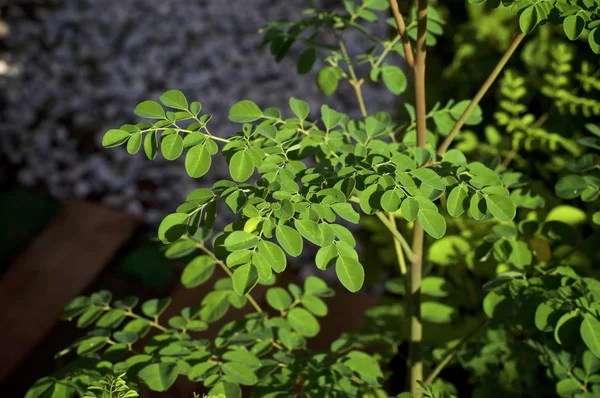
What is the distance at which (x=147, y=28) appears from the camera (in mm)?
4434

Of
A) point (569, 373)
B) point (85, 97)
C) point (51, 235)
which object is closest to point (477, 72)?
point (569, 373)

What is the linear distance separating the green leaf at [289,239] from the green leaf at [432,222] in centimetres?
20

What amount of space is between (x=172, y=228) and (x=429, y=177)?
395 mm

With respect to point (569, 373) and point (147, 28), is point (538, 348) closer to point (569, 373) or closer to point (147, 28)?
point (569, 373)

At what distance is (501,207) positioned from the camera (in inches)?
39.9

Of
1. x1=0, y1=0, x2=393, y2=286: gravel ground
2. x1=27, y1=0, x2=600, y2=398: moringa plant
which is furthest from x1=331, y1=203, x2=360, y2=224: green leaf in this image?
x1=0, y1=0, x2=393, y2=286: gravel ground

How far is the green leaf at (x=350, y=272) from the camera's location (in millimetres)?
963

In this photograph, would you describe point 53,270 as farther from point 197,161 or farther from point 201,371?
point 197,161

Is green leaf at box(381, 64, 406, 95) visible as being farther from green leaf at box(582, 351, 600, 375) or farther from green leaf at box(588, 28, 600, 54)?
green leaf at box(582, 351, 600, 375)

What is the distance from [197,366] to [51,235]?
1.86 m

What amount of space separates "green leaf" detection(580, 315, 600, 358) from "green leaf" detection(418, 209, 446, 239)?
297 mm

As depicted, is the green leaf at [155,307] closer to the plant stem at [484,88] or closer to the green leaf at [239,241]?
the green leaf at [239,241]

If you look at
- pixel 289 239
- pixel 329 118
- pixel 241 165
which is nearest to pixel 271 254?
pixel 289 239

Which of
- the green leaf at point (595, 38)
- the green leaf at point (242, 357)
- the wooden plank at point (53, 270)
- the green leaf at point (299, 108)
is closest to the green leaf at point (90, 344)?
the green leaf at point (242, 357)
